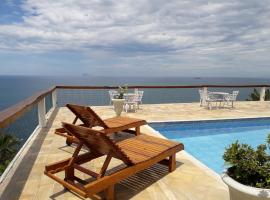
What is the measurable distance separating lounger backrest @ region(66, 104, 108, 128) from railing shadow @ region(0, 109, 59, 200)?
100 centimetres

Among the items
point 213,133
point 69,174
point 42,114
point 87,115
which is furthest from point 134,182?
point 213,133

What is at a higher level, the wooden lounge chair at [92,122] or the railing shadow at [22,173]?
the wooden lounge chair at [92,122]

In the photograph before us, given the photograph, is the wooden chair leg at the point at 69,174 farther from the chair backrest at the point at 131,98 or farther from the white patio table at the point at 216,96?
the white patio table at the point at 216,96

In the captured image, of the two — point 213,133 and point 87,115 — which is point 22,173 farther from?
point 213,133

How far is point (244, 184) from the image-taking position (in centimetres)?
233

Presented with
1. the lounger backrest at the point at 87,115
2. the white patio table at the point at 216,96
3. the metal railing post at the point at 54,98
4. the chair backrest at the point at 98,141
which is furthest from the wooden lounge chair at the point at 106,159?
the white patio table at the point at 216,96

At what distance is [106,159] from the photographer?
9.19ft

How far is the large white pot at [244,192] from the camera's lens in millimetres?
2121

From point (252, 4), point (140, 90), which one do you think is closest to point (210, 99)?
point (140, 90)

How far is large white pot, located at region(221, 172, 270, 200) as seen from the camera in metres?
2.12

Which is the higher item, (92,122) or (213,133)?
(92,122)

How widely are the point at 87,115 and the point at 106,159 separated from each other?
2035 mm

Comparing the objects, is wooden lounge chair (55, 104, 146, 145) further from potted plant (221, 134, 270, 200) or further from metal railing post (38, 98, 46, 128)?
potted plant (221, 134, 270, 200)

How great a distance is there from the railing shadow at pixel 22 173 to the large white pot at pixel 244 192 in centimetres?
230
